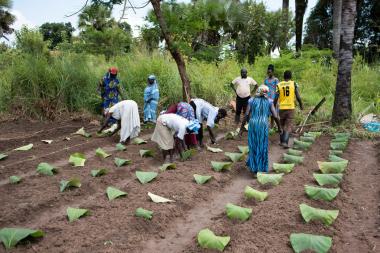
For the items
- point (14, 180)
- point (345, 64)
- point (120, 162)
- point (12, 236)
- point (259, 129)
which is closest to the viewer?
point (12, 236)

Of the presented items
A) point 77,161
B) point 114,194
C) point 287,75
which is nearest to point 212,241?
point 114,194

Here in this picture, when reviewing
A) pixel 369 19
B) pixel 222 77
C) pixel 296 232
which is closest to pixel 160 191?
pixel 296 232

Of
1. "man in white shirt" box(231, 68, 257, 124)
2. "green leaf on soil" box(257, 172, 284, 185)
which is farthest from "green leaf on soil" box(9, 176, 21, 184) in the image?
"man in white shirt" box(231, 68, 257, 124)

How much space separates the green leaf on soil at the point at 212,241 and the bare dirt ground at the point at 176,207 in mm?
93

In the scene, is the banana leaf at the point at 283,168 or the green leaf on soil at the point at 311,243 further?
the banana leaf at the point at 283,168

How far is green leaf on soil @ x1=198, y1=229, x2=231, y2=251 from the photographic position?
4.14 metres

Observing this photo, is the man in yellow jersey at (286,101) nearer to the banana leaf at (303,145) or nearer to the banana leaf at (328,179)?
the banana leaf at (303,145)

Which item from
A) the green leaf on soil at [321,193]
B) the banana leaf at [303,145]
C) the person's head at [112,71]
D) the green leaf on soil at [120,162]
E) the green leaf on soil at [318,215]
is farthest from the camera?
the person's head at [112,71]

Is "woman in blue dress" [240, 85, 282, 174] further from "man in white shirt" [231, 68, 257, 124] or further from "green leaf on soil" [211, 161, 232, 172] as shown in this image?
"man in white shirt" [231, 68, 257, 124]

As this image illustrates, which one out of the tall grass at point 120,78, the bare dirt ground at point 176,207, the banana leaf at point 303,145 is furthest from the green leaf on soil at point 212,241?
the tall grass at point 120,78

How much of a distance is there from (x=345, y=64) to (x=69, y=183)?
699 cm

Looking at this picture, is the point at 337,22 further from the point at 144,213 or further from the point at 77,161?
the point at 144,213

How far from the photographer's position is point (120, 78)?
12984 millimetres

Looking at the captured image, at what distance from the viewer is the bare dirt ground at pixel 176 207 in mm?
4316
